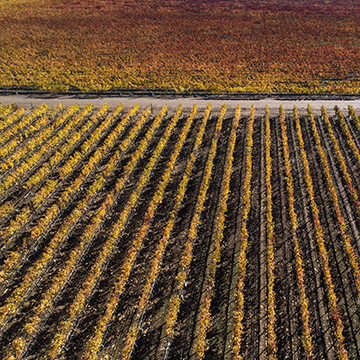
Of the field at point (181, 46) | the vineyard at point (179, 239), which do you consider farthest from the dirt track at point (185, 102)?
the vineyard at point (179, 239)

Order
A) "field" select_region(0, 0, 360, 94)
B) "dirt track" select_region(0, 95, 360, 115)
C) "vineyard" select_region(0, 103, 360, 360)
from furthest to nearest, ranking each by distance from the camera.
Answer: "field" select_region(0, 0, 360, 94) < "dirt track" select_region(0, 95, 360, 115) < "vineyard" select_region(0, 103, 360, 360)

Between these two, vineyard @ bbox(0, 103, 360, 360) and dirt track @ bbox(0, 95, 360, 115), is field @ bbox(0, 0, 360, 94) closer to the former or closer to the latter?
dirt track @ bbox(0, 95, 360, 115)

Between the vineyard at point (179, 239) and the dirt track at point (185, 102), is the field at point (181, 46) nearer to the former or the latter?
the dirt track at point (185, 102)

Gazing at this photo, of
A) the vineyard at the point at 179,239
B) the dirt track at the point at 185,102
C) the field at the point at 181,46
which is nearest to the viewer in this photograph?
the vineyard at the point at 179,239

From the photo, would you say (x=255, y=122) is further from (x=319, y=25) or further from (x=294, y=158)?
(x=319, y=25)

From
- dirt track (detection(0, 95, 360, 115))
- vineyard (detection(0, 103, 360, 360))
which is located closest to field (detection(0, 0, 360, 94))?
dirt track (detection(0, 95, 360, 115))

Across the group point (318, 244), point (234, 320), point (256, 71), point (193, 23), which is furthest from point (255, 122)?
point (193, 23)

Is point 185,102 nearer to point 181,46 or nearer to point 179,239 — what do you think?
point 181,46
